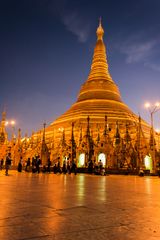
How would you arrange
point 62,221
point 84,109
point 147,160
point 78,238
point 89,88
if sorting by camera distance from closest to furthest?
point 78,238, point 62,221, point 147,160, point 84,109, point 89,88

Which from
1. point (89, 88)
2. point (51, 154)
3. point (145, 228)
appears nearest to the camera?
point (145, 228)

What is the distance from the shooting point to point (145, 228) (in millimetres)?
3428

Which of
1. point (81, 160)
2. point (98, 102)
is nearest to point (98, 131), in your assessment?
point (81, 160)

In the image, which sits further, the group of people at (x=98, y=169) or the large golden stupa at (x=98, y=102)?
the large golden stupa at (x=98, y=102)

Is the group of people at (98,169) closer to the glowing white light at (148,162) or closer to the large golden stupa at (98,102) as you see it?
the glowing white light at (148,162)

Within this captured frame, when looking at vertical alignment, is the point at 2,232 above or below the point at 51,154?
below

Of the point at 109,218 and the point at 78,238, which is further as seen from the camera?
the point at 109,218

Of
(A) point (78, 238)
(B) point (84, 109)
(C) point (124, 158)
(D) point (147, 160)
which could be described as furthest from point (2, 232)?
(B) point (84, 109)

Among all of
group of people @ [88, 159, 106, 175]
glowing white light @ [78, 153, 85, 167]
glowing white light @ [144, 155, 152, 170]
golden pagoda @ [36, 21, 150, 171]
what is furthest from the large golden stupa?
group of people @ [88, 159, 106, 175]

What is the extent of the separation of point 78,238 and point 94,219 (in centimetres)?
109

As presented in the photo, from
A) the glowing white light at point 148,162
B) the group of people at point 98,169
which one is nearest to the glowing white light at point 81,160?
the group of people at point 98,169

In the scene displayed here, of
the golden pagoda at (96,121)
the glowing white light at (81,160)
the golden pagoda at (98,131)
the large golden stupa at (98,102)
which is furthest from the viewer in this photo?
the large golden stupa at (98,102)

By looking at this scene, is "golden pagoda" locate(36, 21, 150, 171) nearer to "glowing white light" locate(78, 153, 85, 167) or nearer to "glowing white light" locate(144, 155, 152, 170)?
"glowing white light" locate(78, 153, 85, 167)

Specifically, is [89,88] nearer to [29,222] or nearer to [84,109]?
[84,109]
